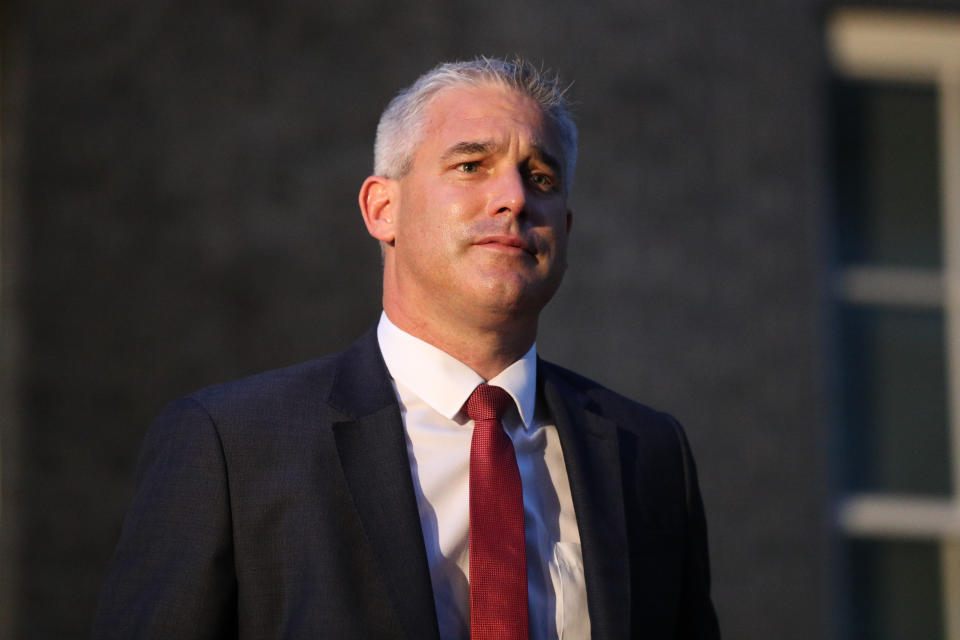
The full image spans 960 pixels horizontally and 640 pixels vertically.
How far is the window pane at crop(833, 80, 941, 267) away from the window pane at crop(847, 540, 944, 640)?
1.18 metres

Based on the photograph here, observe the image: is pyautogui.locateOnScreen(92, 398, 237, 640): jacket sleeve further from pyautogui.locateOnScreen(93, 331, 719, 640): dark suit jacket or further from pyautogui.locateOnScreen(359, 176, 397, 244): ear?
pyautogui.locateOnScreen(359, 176, 397, 244): ear

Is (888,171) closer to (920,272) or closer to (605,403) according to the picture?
(920,272)

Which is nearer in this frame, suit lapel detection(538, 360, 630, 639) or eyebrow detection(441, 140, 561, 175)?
suit lapel detection(538, 360, 630, 639)

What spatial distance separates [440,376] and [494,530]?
343 millimetres

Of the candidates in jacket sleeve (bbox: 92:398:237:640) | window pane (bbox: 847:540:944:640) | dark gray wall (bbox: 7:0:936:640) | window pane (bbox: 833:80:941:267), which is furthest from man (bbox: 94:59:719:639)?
window pane (bbox: 833:80:941:267)

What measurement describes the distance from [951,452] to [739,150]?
150 centimetres

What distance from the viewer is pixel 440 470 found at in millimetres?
2248

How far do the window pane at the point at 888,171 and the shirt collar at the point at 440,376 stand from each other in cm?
287

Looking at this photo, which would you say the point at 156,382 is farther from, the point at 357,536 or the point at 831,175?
the point at 831,175

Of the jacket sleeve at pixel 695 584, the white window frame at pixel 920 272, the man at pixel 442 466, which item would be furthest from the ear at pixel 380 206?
the white window frame at pixel 920 272

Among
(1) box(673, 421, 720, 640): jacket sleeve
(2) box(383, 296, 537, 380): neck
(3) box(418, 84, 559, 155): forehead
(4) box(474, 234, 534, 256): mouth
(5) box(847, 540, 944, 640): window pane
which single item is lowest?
(5) box(847, 540, 944, 640): window pane

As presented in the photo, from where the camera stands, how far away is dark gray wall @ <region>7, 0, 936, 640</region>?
3975mm

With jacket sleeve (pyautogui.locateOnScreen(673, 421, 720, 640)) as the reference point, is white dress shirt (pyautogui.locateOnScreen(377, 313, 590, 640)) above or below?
above

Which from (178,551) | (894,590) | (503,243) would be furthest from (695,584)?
(894,590)
